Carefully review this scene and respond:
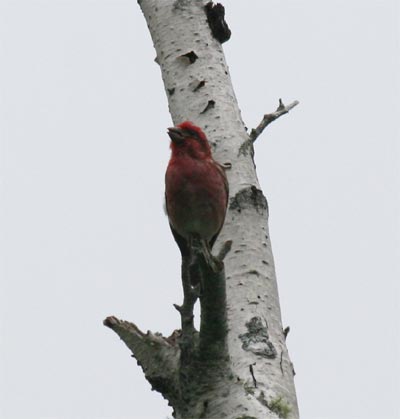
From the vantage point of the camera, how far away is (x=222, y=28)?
7.16 metres

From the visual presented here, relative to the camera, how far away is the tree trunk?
4.86m

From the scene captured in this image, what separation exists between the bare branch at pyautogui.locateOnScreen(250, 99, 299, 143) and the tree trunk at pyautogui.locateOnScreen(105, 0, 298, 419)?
0.03ft

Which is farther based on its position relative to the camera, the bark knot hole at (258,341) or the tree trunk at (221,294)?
the bark knot hole at (258,341)

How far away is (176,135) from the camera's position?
6.40 metres

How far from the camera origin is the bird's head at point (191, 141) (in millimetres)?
6227

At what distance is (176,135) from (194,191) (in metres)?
0.49

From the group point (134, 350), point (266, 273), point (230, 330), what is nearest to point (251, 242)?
point (266, 273)

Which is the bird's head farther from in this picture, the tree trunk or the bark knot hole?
the bark knot hole

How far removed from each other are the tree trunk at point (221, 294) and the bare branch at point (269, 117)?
10 mm

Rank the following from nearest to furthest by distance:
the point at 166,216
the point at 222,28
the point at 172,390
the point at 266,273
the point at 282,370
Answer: the point at 172,390, the point at 282,370, the point at 266,273, the point at 166,216, the point at 222,28

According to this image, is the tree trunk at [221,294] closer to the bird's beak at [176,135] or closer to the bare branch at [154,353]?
the bare branch at [154,353]

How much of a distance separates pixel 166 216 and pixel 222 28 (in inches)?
61.9

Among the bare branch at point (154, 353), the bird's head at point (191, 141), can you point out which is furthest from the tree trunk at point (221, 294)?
the bird's head at point (191, 141)

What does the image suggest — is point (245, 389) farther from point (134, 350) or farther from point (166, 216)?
point (166, 216)
